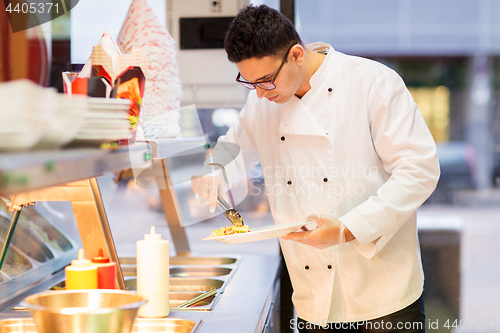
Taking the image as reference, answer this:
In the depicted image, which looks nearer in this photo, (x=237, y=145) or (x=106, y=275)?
(x=106, y=275)

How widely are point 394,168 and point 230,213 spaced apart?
0.53m

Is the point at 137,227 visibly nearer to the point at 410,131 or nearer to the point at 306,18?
the point at 306,18

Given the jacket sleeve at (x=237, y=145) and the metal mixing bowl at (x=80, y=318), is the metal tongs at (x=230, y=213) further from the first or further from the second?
the metal mixing bowl at (x=80, y=318)

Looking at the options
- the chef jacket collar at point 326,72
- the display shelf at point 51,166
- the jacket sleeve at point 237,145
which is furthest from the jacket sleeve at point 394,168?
the display shelf at point 51,166

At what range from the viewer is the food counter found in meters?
0.53

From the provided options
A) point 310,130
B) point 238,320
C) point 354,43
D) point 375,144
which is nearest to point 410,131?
point 375,144

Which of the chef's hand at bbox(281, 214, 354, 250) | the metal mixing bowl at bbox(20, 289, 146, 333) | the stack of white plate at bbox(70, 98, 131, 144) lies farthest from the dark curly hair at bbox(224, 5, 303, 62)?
the metal mixing bowl at bbox(20, 289, 146, 333)

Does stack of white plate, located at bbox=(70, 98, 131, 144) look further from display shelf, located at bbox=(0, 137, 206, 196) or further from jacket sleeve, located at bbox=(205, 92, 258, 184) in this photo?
jacket sleeve, located at bbox=(205, 92, 258, 184)

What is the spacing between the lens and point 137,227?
2.60 metres

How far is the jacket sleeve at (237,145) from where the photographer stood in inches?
67.4

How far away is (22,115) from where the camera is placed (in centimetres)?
52

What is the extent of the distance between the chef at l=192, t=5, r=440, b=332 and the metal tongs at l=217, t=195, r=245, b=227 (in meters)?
0.03

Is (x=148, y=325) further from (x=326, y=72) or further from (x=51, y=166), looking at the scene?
(x=326, y=72)

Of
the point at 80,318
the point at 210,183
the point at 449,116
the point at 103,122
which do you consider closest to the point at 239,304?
the point at 210,183
